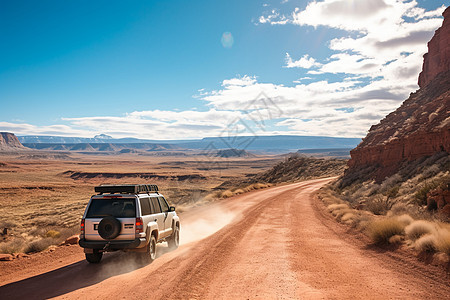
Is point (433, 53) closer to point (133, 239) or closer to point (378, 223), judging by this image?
point (378, 223)

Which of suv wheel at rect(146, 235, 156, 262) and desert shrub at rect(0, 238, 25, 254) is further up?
suv wheel at rect(146, 235, 156, 262)

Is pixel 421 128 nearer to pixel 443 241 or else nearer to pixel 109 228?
pixel 443 241

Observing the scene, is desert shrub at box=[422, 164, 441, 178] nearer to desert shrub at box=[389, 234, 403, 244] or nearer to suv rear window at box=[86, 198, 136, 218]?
desert shrub at box=[389, 234, 403, 244]

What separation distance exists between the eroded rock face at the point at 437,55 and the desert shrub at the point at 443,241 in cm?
4279

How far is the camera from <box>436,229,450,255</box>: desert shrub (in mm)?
7991

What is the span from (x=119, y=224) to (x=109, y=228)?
29 centimetres

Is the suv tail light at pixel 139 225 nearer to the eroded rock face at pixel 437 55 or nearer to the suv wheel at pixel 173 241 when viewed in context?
the suv wheel at pixel 173 241

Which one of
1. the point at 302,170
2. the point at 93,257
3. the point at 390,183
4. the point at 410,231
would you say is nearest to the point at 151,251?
the point at 93,257

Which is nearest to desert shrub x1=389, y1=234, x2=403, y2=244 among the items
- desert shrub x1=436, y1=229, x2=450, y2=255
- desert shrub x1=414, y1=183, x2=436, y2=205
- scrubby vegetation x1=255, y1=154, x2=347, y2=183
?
desert shrub x1=436, y1=229, x2=450, y2=255

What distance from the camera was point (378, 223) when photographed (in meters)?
11.6

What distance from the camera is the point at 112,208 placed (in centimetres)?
898

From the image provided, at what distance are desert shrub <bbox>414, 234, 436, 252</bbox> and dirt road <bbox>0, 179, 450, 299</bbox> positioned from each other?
17.9 inches

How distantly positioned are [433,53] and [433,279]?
50665 mm

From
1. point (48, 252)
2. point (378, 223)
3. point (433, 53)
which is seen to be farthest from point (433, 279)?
point (433, 53)
